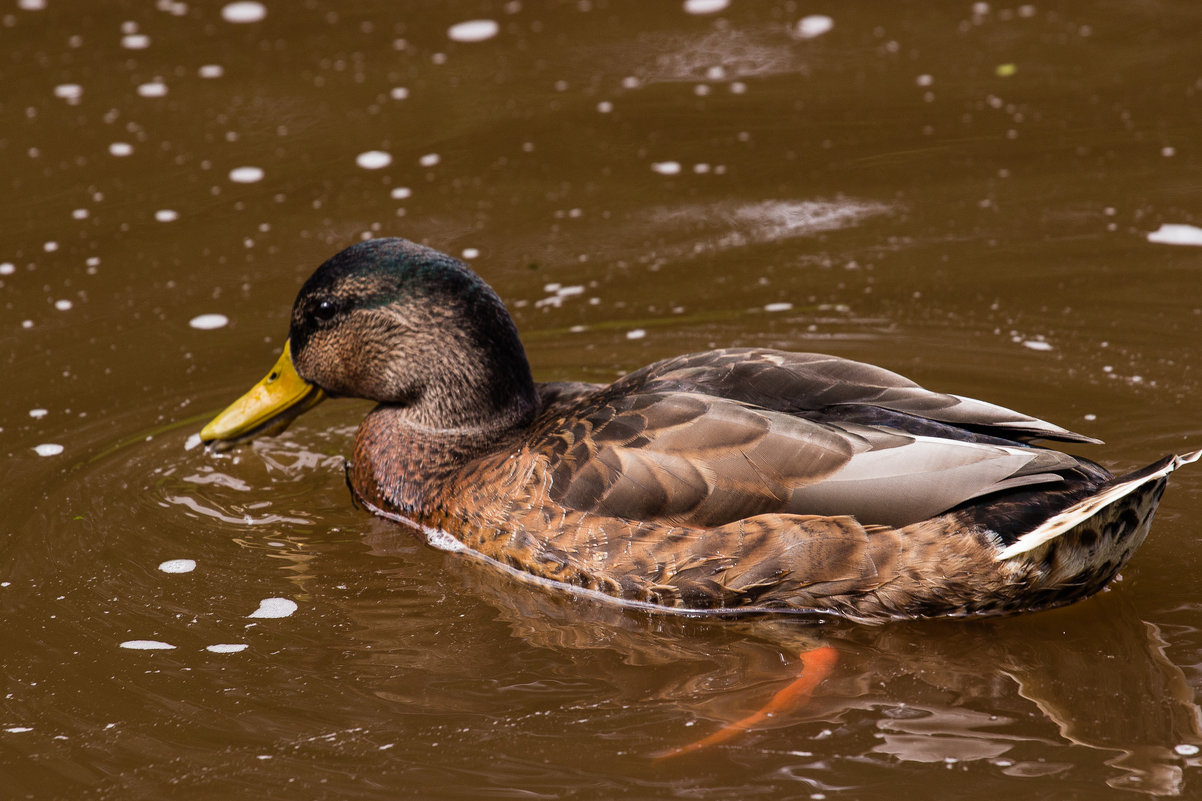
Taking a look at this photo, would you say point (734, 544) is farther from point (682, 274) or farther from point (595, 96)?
point (595, 96)

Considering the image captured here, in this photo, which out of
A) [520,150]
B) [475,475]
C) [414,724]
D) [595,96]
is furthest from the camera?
[595,96]

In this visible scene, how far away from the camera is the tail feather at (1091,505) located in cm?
441

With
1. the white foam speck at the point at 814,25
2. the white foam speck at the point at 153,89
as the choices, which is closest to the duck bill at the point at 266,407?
the white foam speck at the point at 153,89

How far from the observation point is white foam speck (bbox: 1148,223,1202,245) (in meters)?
7.82

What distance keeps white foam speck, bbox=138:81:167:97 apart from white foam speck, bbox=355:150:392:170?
1.91 meters

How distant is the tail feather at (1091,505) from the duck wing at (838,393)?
44 cm

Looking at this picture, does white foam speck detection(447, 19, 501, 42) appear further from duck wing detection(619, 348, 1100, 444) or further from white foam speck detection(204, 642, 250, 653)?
white foam speck detection(204, 642, 250, 653)

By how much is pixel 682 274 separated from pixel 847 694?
3.80 meters

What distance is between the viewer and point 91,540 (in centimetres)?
576

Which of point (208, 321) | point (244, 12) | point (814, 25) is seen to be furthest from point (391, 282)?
point (244, 12)

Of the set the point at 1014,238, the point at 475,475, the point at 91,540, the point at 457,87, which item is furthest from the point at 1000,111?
the point at 91,540

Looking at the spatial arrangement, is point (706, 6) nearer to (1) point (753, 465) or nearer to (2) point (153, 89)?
(2) point (153, 89)

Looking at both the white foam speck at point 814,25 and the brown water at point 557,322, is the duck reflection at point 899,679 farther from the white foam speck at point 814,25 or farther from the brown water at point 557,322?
the white foam speck at point 814,25

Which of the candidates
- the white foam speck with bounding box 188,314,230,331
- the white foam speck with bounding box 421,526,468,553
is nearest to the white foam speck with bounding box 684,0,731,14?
the white foam speck with bounding box 188,314,230,331
